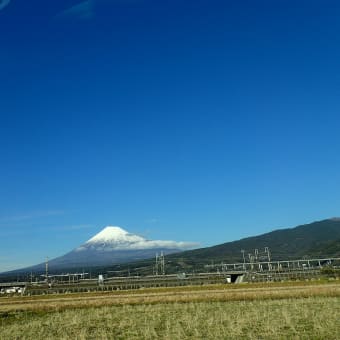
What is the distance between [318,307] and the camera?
26484 mm

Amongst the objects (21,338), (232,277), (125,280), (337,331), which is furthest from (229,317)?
(125,280)

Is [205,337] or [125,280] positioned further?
[125,280]

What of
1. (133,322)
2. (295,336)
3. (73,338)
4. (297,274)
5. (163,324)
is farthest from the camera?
(297,274)

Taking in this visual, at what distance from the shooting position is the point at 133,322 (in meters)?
24.9

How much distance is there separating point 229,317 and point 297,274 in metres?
79.0

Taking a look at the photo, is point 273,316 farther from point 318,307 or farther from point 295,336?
point 295,336

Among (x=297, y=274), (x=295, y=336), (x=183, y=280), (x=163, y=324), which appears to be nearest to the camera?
(x=295, y=336)

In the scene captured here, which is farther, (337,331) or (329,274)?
(329,274)

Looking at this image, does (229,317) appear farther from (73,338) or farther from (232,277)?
(232,277)

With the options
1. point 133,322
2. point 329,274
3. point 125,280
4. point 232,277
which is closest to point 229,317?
point 133,322

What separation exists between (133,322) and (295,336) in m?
10.8

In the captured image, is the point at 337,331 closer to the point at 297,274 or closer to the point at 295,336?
the point at 295,336

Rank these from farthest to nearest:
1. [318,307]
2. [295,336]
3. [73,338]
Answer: [318,307], [73,338], [295,336]

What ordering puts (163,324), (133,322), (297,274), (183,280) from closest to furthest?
(163,324) → (133,322) → (297,274) → (183,280)
